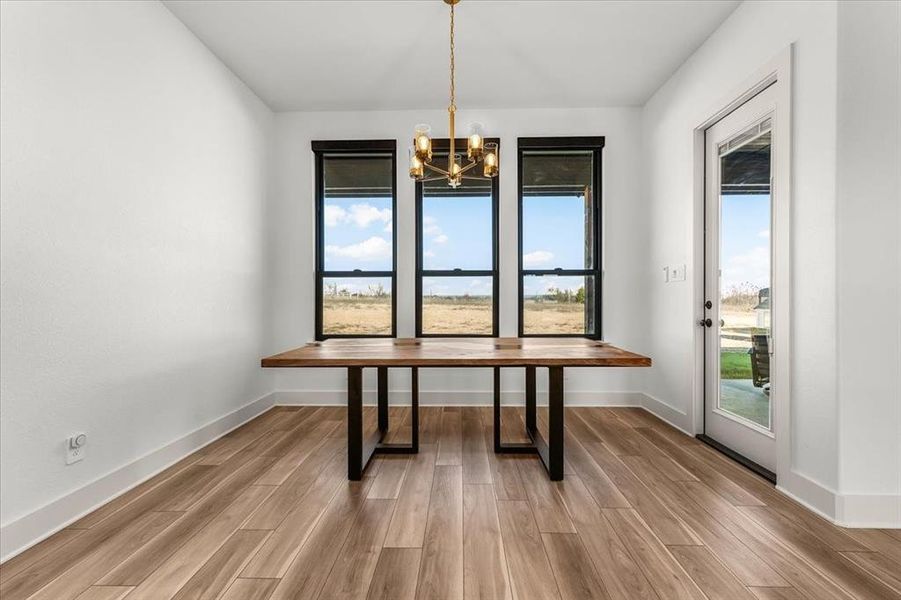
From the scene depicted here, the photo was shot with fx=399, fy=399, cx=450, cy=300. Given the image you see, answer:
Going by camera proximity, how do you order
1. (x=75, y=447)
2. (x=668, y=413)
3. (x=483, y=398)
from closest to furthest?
(x=75, y=447)
(x=668, y=413)
(x=483, y=398)

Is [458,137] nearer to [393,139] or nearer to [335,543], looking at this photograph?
[393,139]

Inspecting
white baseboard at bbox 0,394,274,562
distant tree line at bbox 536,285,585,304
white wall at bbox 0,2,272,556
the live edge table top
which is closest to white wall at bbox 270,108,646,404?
distant tree line at bbox 536,285,585,304

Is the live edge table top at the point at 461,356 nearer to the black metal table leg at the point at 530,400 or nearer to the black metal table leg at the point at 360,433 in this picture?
the black metal table leg at the point at 360,433

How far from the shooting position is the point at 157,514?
78.0 inches

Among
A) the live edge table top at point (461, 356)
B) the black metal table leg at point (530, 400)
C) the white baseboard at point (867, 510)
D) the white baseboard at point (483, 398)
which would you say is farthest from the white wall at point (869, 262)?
the white baseboard at point (483, 398)

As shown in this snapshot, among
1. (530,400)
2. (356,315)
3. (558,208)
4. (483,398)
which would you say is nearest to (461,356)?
(530,400)

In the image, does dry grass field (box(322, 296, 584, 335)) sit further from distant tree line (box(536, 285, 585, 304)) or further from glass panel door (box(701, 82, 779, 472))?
glass panel door (box(701, 82, 779, 472))

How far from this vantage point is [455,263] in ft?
13.4

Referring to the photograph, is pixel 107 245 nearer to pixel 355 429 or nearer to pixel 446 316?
pixel 355 429

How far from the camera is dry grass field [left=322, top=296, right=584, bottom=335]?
4074 millimetres

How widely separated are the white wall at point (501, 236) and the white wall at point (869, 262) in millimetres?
2089

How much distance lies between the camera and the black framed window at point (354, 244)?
4121 millimetres

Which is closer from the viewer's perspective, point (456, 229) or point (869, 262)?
point (869, 262)

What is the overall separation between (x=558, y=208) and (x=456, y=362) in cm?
253
